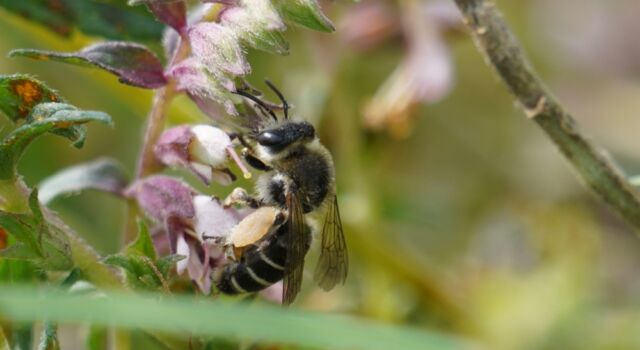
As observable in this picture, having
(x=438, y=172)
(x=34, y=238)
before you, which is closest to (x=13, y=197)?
(x=34, y=238)

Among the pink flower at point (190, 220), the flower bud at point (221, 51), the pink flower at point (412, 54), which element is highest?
the pink flower at point (412, 54)

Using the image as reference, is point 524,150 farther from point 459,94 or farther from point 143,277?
point 143,277

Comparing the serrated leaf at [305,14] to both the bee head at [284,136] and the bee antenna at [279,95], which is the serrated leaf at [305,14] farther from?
the bee head at [284,136]

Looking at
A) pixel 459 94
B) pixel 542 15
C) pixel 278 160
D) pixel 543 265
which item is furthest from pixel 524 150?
pixel 278 160

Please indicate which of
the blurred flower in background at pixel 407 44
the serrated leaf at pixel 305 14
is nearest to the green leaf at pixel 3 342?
the serrated leaf at pixel 305 14

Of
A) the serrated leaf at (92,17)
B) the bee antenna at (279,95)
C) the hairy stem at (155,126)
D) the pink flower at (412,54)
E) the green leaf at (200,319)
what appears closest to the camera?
the green leaf at (200,319)

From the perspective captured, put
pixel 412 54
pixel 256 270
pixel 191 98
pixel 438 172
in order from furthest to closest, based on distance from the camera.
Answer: pixel 438 172
pixel 412 54
pixel 256 270
pixel 191 98

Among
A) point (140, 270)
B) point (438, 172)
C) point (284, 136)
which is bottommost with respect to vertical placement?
point (140, 270)

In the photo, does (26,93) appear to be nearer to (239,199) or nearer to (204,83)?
(204,83)

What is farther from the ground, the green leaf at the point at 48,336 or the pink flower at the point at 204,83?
the pink flower at the point at 204,83
